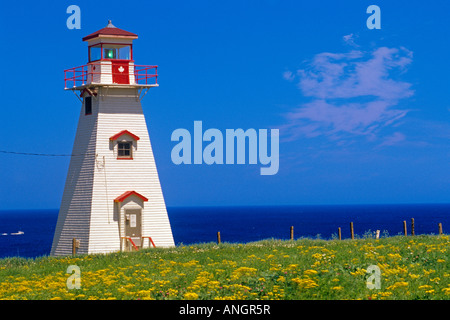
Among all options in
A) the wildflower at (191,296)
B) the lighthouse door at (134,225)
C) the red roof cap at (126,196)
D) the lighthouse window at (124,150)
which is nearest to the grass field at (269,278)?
the wildflower at (191,296)

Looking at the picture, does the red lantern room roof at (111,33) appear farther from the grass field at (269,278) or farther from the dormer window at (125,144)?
the grass field at (269,278)

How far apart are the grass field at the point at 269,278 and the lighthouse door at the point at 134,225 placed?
12322 millimetres

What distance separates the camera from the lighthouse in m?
39.6

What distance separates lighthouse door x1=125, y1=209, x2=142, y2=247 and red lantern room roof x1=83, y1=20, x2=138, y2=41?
10.8 meters

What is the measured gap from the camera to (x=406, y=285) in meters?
16.5

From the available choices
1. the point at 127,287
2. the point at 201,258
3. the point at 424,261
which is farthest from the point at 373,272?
the point at 201,258

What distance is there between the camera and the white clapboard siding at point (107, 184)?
39.4 m

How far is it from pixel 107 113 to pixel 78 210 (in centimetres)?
614

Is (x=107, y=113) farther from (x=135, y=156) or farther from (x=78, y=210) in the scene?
(x=78, y=210)

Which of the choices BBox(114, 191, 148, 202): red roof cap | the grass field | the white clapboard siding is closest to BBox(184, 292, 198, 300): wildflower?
the grass field

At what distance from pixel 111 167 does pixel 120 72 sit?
19.8ft

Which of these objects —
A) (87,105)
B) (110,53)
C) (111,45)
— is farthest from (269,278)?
(111,45)

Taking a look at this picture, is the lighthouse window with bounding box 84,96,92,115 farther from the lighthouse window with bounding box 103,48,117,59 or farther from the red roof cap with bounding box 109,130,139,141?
the lighthouse window with bounding box 103,48,117,59
